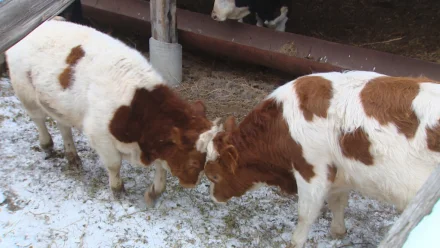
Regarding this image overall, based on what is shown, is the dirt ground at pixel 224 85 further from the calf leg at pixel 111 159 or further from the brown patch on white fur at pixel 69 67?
the brown patch on white fur at pixel 69 67

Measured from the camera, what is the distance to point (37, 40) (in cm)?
417

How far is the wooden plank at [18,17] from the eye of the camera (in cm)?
195

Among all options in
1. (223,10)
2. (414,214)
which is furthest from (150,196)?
(223,10)

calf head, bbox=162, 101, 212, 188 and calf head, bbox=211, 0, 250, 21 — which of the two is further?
calf head, bbox=211, 0, 250, 21

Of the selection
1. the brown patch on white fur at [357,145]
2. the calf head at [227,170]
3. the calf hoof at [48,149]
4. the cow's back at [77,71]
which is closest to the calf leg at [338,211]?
the calf head at [227,170]

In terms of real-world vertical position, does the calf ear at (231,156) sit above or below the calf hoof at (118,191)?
above

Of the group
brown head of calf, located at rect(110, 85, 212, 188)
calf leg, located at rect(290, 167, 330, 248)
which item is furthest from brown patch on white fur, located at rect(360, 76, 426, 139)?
brown head of calf, located at rect(110, 85, 212, 188)

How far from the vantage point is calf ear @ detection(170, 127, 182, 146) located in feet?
12.2

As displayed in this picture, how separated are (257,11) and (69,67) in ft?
14.9

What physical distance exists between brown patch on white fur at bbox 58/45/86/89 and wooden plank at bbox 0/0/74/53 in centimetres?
192

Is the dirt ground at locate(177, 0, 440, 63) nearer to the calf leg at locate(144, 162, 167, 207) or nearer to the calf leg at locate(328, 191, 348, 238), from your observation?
the calf leg at locate(328, 191, 348, 238)

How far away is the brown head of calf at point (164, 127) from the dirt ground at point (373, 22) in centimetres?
516

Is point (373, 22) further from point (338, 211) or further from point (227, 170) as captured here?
point (227, 170)

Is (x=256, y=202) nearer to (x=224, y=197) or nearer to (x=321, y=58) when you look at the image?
(x=224, y=197)
